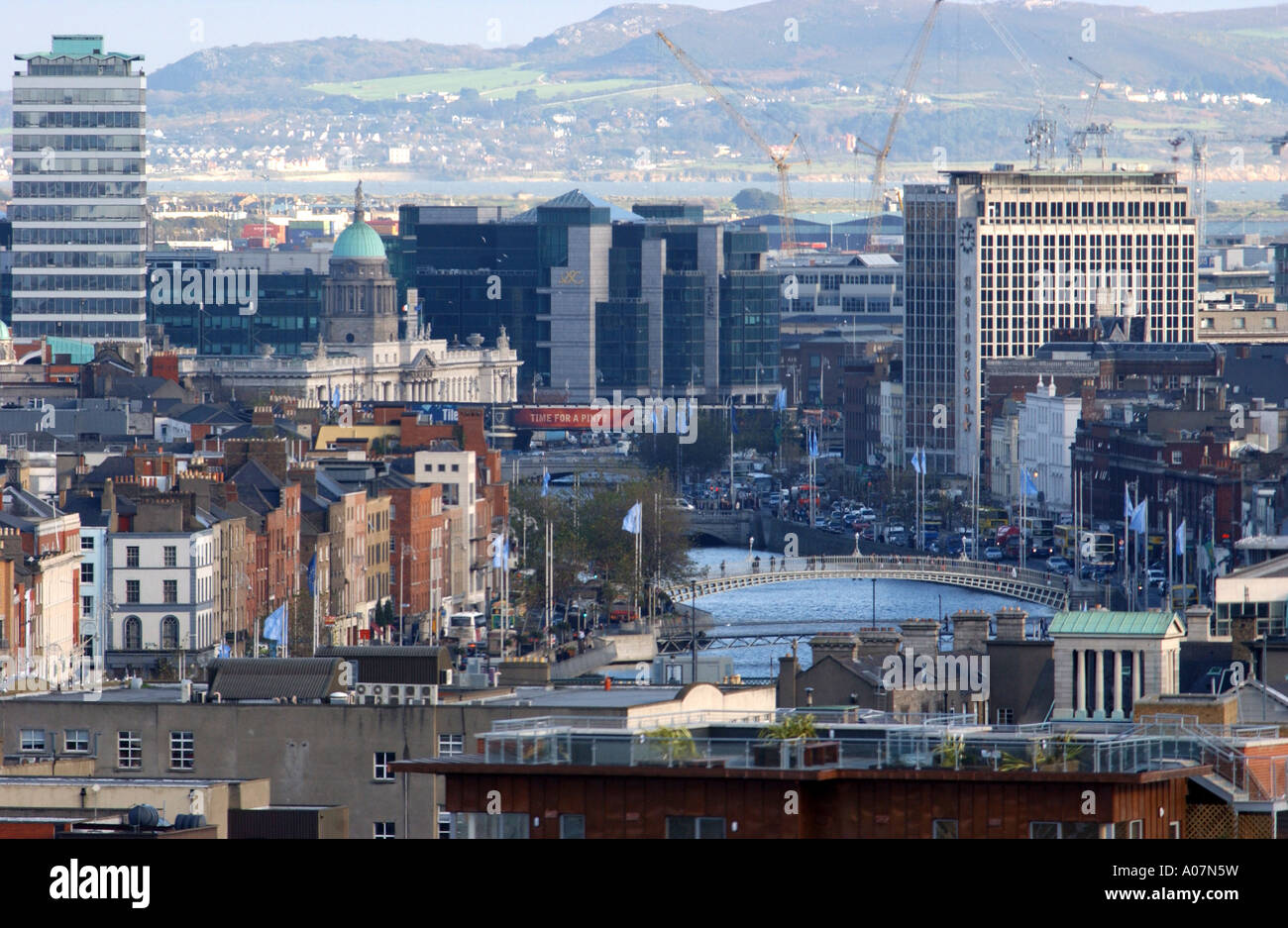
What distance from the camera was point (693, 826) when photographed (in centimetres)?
2036

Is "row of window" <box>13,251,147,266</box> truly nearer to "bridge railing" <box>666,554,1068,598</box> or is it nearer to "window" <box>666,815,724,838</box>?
"bridge railing" <box>666,554,1068,598</box>

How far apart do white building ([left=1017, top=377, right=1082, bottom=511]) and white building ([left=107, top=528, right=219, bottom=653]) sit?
74200mm

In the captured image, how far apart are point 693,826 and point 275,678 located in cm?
2337

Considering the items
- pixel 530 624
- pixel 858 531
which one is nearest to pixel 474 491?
pixel 530 624

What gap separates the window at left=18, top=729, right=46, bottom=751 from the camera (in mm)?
42250

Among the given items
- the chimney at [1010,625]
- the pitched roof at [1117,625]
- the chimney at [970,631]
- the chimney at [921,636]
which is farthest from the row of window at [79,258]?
the pitched roof at [1117,625]

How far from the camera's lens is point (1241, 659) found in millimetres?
50094

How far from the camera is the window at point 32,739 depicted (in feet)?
139

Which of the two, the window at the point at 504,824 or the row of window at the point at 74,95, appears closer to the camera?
the window at the point at 504,824

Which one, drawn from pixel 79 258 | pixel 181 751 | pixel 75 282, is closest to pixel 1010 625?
pixel 181 751

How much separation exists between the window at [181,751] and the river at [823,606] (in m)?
50.5

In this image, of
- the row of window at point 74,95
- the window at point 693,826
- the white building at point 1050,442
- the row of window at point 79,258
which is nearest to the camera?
the window at point 693,826

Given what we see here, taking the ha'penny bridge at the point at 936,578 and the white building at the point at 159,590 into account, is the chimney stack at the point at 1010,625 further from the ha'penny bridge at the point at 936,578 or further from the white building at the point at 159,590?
the ha'penny bridge at the point at 936,578
